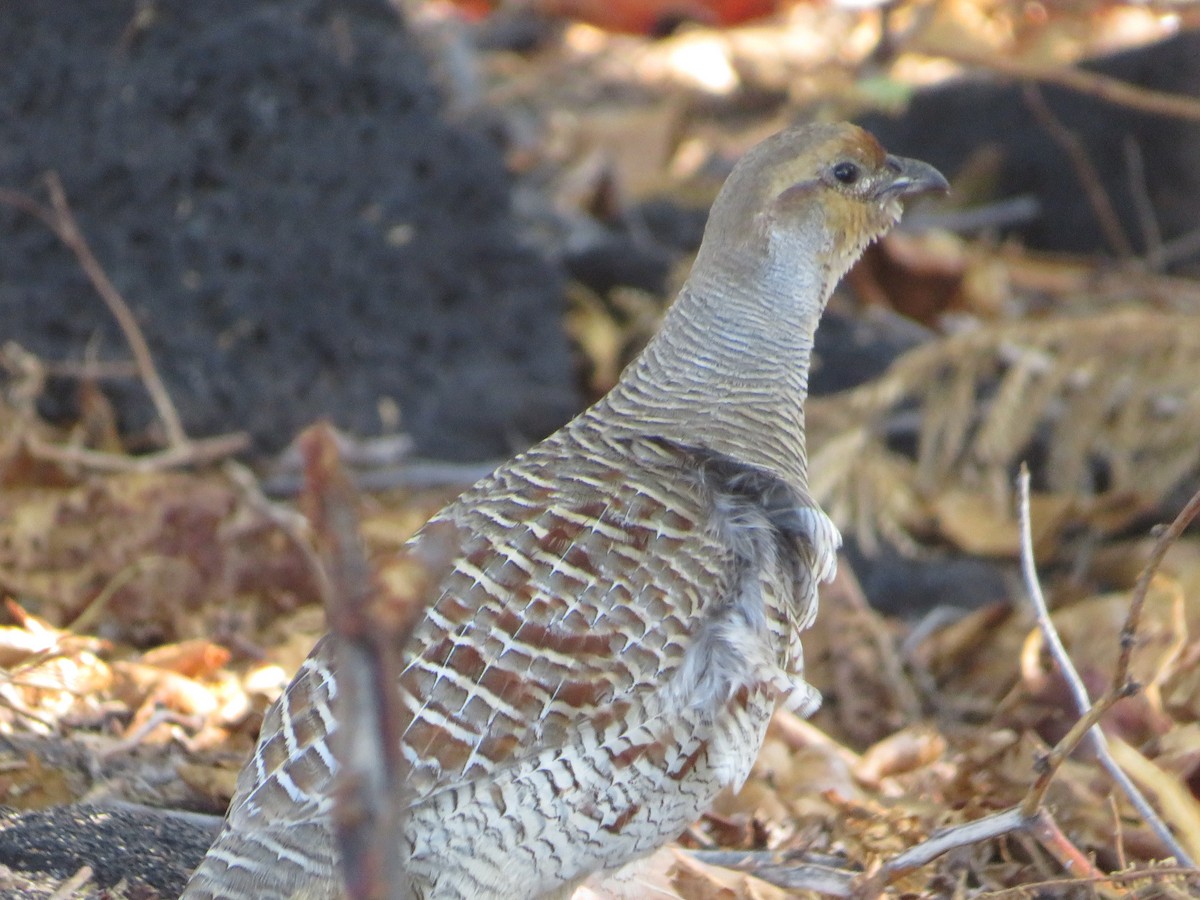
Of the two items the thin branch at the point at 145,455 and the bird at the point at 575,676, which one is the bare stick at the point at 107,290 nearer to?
the thin branch at the point at 145,455

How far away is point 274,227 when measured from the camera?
19.0 ft

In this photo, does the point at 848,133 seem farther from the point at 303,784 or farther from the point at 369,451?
the point at 369,451

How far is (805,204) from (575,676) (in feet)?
4.67

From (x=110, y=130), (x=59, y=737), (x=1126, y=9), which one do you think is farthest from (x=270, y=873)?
(x=1126, y=9)

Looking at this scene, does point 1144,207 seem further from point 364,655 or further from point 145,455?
point 364,655

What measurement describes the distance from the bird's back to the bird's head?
83cm

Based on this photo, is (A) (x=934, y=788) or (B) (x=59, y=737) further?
(A) (x=934, y=788)

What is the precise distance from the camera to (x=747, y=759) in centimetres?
297

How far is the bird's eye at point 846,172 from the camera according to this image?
3715mm

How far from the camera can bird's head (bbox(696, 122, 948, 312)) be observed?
3650 mm

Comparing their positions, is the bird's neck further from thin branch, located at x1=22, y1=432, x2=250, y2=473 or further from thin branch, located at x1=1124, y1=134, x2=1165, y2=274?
thin branch, located at x1=1124, y1=134, x2=1165, y2=274

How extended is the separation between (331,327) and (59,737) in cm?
254

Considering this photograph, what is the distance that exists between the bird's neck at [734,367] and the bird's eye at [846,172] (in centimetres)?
24

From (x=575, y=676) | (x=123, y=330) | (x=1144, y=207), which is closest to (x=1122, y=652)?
(x=575, y=676)
